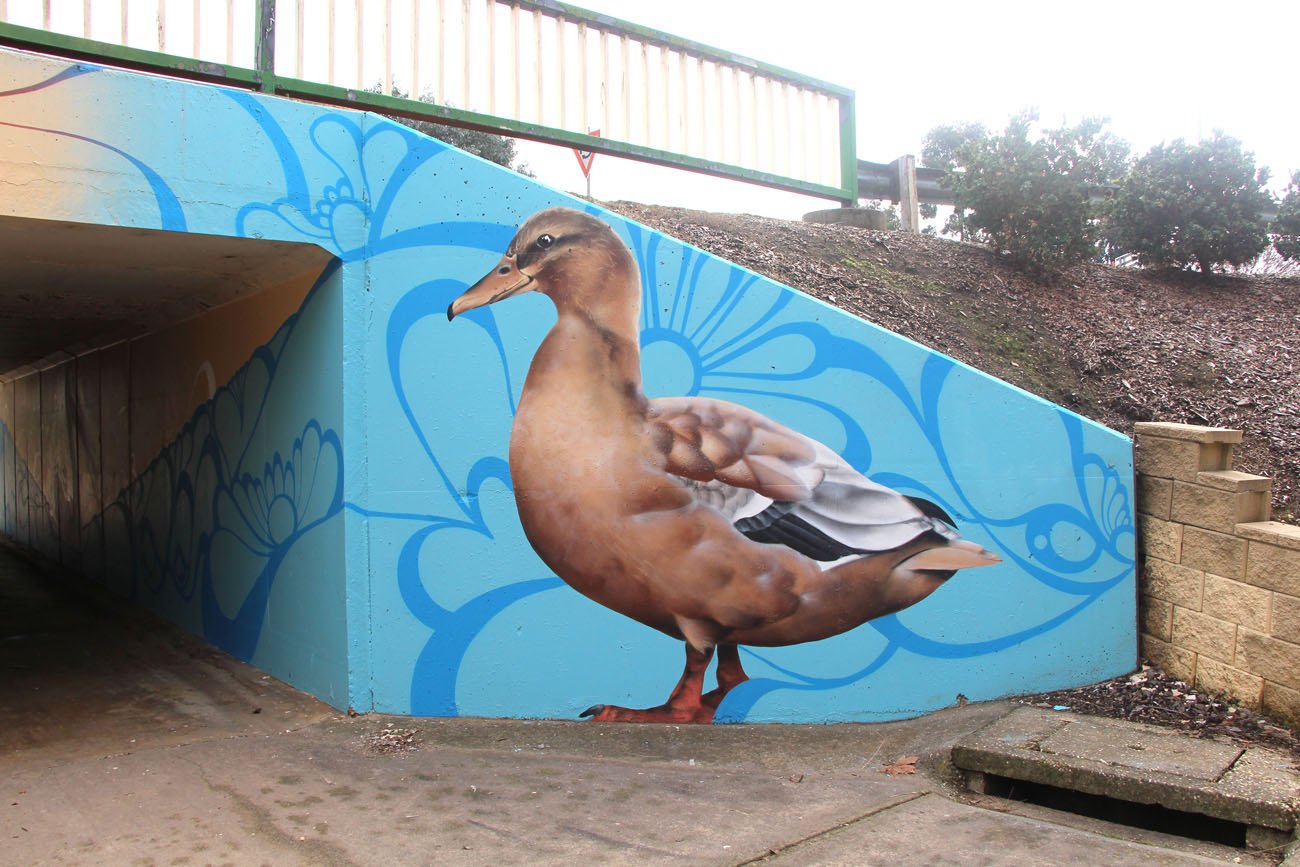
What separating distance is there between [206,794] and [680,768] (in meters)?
2.10

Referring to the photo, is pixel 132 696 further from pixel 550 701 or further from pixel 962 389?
pixel 962 389

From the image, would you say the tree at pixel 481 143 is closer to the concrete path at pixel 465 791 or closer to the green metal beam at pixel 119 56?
the green metal beam at pixel 119 56

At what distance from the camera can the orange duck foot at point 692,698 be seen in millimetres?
5355

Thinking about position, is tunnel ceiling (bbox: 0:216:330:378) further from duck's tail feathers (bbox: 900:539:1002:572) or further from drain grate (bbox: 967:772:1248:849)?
drain grate (bbox: 967:772:1248:849)

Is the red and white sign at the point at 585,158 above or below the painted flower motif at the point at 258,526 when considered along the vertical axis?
above

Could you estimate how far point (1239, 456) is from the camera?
7.06m

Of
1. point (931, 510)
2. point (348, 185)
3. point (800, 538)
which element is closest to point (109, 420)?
point (348, 185)

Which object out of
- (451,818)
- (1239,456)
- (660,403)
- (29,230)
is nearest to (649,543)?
(660,403)

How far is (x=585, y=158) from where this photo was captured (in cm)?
809

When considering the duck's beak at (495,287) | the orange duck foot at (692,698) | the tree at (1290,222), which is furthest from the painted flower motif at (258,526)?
the tree at (1290,222)

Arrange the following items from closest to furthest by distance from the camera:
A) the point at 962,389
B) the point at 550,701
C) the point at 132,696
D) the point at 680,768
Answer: the point at 680,768 < the point at 550,701 < the point at 132,696 < the point at 962,389

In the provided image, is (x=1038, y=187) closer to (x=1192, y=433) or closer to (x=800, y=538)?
(x=1192, y=433)

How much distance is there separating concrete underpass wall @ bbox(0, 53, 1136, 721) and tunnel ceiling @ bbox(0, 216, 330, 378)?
0.20 m

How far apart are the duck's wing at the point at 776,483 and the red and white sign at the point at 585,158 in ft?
9.55
